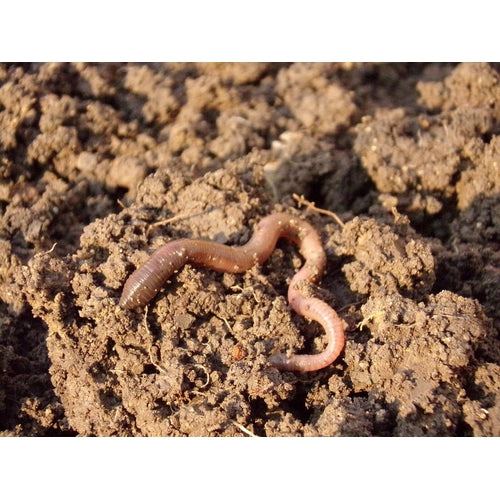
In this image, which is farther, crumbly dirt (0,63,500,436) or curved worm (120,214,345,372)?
curved worm (120,214,345,372)

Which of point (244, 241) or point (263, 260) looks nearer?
point (263, 260)

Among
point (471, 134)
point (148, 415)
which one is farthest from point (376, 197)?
point (148, 415)

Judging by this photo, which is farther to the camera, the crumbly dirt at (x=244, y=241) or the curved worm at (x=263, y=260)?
the curved worm at (x=263, y=260)

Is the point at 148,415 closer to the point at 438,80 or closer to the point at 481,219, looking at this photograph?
the point at 481,219

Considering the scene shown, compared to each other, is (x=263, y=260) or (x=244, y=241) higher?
(x=244, y=241)
